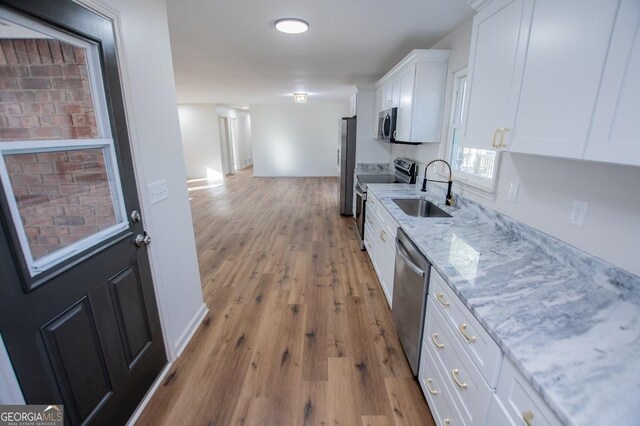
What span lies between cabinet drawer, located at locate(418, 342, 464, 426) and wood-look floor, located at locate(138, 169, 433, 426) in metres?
0.12

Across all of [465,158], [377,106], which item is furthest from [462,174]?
[377,106]

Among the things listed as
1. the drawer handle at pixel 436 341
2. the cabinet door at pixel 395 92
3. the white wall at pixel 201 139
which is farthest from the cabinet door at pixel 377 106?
the white wall at pixel 201 139

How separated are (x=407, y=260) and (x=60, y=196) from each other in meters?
1.88

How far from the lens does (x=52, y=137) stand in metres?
1.18

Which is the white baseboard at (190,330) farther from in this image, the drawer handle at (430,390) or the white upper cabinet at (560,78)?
the white upper cabinet at (560,78)

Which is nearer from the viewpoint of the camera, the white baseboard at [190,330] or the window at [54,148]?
the window at [54,148]

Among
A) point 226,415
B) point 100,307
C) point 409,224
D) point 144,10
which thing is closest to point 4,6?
point 144,10

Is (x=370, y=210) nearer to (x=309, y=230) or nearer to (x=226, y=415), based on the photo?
(x=309, y=230)

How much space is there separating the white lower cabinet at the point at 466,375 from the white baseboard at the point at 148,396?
5.48 ft

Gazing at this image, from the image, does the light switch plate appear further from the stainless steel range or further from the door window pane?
the stainless steel range

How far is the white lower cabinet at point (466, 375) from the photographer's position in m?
0.86

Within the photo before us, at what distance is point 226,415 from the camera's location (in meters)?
1.60

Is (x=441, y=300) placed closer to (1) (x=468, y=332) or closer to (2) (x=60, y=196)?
(1) (x=468, y=332)

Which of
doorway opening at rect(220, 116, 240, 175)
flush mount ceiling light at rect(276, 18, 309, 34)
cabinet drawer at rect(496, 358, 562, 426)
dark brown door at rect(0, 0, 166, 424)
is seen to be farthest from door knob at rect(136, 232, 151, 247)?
doorway opening at rect(220, 116, 240, 175)
